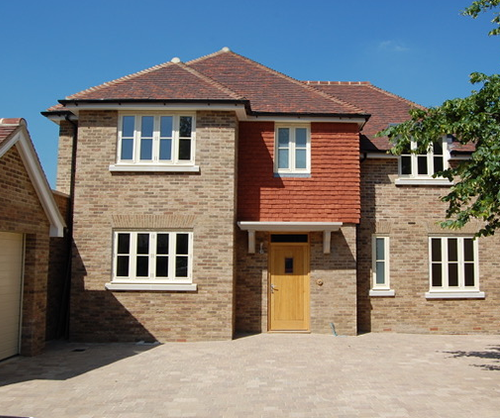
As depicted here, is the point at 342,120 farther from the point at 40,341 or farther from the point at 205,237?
the point at 40,341

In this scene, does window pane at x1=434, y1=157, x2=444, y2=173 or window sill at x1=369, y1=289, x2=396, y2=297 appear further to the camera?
window pane at x1=434, y1=157, x2=444, y2=173

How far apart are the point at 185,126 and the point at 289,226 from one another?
3598mm

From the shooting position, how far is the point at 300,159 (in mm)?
13602

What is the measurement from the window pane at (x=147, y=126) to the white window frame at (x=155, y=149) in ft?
0.20

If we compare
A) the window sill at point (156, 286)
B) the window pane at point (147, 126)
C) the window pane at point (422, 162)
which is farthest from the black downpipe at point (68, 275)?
the window pane at point (422, 162)

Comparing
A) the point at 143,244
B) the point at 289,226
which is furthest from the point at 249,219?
the point at 143,244

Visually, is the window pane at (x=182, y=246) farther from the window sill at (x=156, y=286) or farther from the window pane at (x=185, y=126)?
the window pane at (x=185, y=126)

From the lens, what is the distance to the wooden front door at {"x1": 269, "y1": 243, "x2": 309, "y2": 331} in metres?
13.4

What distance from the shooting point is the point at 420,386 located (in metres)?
8.37

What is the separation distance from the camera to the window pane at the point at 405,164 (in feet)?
47.4

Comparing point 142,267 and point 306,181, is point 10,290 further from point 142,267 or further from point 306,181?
point 306,181

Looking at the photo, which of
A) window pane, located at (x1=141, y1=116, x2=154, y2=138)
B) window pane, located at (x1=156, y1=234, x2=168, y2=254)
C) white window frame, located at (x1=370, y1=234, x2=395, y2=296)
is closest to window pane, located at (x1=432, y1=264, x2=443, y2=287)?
white window frame, located at (x1=370, y1=234, x2=395, y2=296)

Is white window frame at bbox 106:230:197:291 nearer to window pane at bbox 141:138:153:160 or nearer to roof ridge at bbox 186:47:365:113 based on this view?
window pane at bbox 141:138:153:160

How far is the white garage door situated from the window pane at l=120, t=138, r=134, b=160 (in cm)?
332
